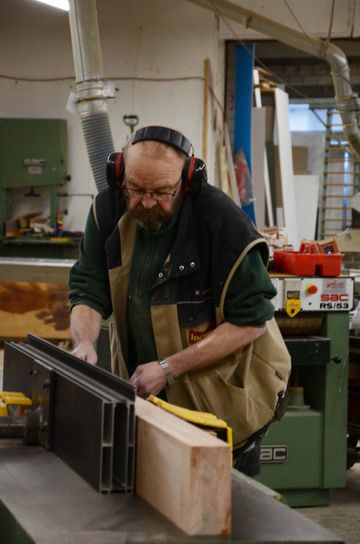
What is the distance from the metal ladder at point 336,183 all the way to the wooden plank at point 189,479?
795cm


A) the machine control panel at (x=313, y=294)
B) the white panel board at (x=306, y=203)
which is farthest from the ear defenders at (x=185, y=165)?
the white panel board at (x=306, y=203)

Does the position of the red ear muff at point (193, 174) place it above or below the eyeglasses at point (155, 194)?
above

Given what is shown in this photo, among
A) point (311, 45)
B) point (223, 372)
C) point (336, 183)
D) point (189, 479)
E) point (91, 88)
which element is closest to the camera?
point (189, 479)

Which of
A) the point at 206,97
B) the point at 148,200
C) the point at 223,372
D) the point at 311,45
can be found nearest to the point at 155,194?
the point at 148,200

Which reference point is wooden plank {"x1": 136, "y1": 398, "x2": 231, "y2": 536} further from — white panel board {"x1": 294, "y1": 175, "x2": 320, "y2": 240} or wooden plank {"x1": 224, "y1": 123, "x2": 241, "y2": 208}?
white panel board {"x1": 294, "y1": 175, "x2": 320, "y2": 240}

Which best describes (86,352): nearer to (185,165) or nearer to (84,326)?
(84,326)

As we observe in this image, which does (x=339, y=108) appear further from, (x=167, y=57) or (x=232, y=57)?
(x=232, y=57)

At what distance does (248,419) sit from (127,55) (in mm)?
5538

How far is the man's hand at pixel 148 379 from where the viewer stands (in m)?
1.74

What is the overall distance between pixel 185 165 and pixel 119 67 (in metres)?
5.38

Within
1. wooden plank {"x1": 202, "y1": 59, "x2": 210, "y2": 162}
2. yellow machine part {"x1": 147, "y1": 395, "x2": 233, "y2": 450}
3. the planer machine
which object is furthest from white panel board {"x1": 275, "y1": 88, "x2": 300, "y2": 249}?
yellow machine part {"x1": 147, "y1": 395, "x2": 233, "y2": 450}

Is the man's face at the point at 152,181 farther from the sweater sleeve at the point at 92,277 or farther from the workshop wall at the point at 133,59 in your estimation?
the workshop wall at the point at 133,59

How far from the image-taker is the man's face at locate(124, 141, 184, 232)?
1.73 metres

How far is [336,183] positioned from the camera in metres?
9.20
